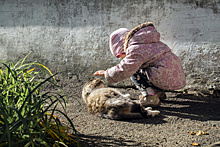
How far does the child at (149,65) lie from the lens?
132 inches

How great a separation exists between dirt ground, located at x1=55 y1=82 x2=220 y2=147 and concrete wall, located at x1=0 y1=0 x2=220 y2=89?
0.77 metres

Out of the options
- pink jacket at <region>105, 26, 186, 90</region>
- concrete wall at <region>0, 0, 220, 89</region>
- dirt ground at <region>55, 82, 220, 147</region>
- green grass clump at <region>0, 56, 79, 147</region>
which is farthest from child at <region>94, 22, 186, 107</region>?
green grass clump at <region>0, 56, 79, 147</region>

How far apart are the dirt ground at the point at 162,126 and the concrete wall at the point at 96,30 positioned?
77cm

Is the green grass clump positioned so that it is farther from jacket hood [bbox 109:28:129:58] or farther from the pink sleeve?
jacket hood [bbox 109:28:129:58]

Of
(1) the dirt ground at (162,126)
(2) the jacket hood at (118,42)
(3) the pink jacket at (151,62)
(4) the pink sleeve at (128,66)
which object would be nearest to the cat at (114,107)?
(1) the dirt ground at (162,126)

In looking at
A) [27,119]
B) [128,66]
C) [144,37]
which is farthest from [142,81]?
[27,119]

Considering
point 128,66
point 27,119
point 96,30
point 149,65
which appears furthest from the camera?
point 96,30

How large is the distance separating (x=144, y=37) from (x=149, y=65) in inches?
15.2

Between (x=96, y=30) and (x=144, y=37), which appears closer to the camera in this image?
(x=144, y=37)

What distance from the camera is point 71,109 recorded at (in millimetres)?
3529

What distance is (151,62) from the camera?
343 cm

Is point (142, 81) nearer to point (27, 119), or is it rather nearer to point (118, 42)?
point (118, 42)

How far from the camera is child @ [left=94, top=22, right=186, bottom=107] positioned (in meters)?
3.35

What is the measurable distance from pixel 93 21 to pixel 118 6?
0.52m
